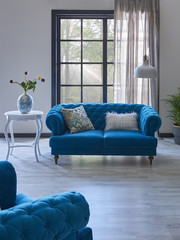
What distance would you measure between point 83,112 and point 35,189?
1987mm

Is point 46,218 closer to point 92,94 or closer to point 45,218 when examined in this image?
point 45,218

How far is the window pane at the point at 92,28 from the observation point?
7.38 m

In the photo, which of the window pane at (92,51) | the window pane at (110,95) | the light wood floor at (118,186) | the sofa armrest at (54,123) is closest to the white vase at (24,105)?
the sofa armrest at (54,123)

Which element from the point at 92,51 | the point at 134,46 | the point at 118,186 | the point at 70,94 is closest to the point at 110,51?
the point at 92,51

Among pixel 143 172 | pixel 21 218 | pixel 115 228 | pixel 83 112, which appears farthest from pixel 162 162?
pixel 21 218

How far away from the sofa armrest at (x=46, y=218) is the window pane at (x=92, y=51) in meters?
6.14

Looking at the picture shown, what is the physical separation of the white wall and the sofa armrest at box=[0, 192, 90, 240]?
20.0 feet

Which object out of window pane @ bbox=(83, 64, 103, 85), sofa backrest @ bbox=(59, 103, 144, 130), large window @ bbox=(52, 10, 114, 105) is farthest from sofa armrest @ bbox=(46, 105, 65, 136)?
window pane @ bbox=(83, 64, 103, 85)

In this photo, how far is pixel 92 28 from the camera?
24.2 ft

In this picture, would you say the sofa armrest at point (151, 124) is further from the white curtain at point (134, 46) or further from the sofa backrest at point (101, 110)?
Result: the white curtain at point (134, 46)

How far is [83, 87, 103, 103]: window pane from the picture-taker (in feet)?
24.6

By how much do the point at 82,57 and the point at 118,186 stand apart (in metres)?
3.84

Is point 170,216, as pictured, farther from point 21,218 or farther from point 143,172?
point 21,218

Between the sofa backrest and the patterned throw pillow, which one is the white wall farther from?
the patterned throw pillow
